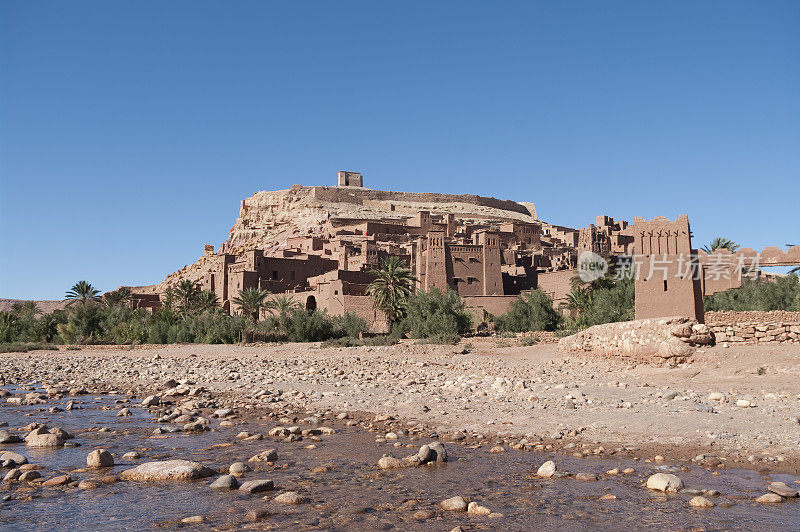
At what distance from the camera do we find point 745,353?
12500mm

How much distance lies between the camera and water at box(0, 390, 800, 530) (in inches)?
208

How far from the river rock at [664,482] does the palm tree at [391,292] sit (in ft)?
93.8

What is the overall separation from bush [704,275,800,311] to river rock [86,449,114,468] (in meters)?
28.9

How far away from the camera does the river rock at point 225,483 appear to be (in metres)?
6.47

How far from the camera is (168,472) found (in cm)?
700

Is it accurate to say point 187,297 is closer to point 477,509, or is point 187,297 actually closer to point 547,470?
point 547,470

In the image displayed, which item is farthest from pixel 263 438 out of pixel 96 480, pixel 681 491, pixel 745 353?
pixel 745 353

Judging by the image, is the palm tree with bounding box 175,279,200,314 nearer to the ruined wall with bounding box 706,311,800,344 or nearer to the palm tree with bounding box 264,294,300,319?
the palm tree with bounding box 264,294,300,319

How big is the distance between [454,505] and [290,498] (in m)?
1.52

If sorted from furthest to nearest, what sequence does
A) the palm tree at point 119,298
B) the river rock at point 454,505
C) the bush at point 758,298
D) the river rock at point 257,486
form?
the palm tree at point 119,298 < the bush at point 758,298 < the river rock at point 257,486 < the river rock at point 454,505

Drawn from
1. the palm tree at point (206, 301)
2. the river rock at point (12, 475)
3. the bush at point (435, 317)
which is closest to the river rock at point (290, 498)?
the river rock at point (12, 475)

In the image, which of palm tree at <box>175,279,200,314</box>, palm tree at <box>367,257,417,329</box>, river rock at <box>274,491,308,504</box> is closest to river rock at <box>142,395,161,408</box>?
river rock at <box>274,491,308,504</box>

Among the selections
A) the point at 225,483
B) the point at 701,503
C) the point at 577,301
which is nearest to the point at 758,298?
the point at 577,301

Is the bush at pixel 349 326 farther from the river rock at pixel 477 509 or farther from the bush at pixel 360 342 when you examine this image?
the river rock at pixel 477 509
